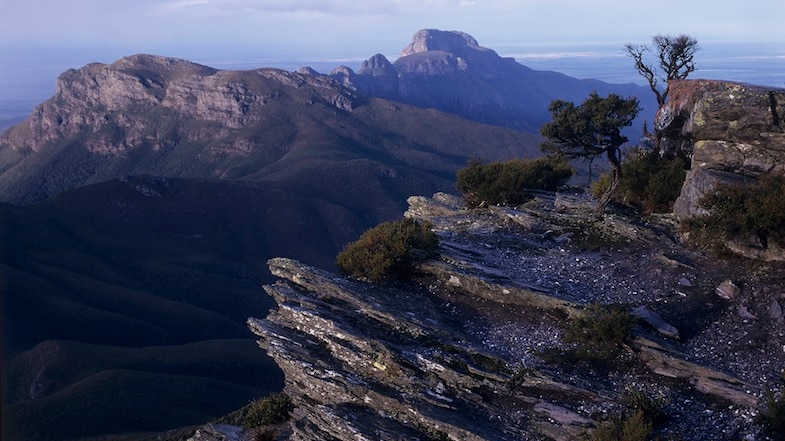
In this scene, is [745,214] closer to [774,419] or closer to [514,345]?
[774,419]

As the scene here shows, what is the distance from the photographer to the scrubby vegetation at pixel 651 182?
73.1ft

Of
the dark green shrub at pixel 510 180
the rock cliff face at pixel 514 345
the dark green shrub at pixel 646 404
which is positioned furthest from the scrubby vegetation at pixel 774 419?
the dark green shrub at pixel 510 180

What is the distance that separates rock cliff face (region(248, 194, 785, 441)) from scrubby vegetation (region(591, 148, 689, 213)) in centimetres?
184

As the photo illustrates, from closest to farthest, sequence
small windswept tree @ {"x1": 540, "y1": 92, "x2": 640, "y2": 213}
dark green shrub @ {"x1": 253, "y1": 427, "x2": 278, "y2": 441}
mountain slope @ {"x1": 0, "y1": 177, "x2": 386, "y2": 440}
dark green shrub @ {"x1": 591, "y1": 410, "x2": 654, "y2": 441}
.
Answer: dark green shrub @ {"x1": 591, "y1": 410, "x2": 654, "y2": 441} < dark green shrub @ {"x1": 253, "y1": 427, "x2": 278, "y2": 441} < small windswept tree @ {"x1": 540, "y1": 92, "x2": 640, "y2": 213} < mountain slope @ {"x1": 0, "y1": 177, "x2": 386, "y2": 440}

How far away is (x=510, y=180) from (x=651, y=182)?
664 centimetres

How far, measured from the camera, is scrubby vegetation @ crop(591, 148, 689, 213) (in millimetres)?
22273

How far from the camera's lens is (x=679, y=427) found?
13.0 meters

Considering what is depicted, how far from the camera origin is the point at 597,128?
24.5 m

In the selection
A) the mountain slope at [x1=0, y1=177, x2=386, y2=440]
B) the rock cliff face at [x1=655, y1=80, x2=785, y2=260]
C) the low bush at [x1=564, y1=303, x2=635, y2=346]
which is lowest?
the mountain slope at [x1=0, y1=177, x2=386, y2=440]

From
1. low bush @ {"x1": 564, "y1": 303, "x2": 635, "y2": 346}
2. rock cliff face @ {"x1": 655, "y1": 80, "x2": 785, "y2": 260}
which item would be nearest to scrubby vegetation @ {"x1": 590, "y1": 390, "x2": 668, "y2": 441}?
low bush @ {"x1": 564, "y1": 303, "x2": 635, "y2": 346}

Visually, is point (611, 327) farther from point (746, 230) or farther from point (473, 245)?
point (473, 245)

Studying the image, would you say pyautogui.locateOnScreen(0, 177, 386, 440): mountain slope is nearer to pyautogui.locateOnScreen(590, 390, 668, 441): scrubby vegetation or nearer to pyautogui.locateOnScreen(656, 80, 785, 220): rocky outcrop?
pyautogui.locateOnScreen(590, 390, 668, 441): scrubby vegetation

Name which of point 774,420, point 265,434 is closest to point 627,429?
point 774,420

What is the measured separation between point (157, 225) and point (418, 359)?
120323 mm
